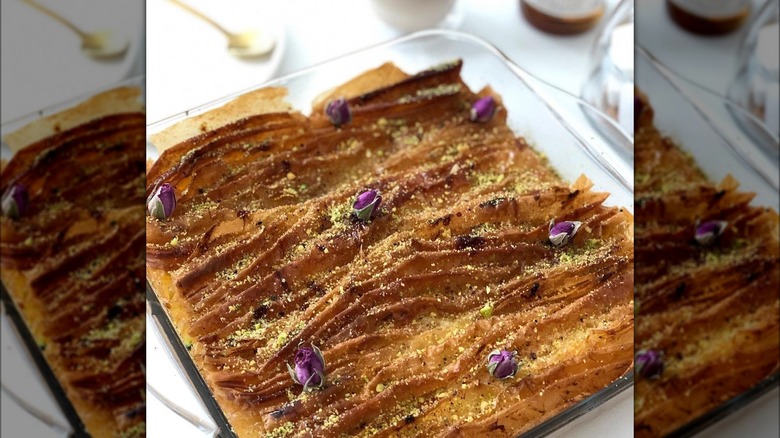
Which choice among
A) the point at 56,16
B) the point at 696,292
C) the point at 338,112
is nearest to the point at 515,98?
the point at 338,112

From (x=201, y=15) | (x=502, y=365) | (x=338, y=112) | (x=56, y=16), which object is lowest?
(x=502, y=365)

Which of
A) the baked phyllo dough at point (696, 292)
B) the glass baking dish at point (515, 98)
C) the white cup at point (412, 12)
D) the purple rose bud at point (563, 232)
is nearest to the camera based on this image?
the baked phyllo dough at point (696, 292)

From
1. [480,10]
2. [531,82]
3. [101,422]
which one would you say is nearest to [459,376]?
[101,422]

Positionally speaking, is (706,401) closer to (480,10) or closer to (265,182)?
(265,182)

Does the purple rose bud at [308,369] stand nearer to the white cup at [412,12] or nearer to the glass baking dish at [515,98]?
the glass baking dish at [515,98]

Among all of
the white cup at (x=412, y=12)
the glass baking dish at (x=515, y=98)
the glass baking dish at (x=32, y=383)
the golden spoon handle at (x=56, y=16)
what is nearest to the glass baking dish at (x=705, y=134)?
the glass baking dish at (x=515, y=98)

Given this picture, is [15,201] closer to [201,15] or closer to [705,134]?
[201,15]
